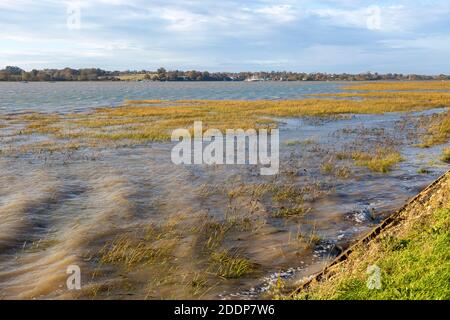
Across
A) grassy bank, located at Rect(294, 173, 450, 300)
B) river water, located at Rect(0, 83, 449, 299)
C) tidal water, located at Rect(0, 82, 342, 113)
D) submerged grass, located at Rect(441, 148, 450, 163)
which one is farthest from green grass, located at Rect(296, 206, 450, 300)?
tidal water, located at Rect(0, 82, 342, 113)

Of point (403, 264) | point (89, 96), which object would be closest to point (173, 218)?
point (403, 264)

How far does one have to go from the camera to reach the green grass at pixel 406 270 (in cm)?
702

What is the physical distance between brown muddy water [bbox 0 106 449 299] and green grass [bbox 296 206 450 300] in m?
1.98

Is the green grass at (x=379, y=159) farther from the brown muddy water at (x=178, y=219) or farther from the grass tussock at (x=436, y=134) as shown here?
the grass tussock at (x=436, y=134)

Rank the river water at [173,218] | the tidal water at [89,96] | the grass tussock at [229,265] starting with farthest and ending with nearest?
the tidal water at [89,96] < the grass tussock at [229,265] < the river water at [173,218]

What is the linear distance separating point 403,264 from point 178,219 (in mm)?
8177

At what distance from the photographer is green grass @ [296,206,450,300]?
7.02 m

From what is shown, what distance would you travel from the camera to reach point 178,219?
48.4 ft

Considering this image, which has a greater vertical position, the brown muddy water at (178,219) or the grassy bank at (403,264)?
the grassy bank at (403,264)


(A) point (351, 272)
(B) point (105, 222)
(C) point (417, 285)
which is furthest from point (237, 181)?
(C) point (417, 285)

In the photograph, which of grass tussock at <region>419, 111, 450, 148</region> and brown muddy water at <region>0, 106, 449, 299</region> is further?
grass tussock at <region>419, 111, 450, 148</region>

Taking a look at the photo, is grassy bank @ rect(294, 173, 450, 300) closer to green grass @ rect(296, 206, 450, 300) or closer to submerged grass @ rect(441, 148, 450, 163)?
green grass @ rect(296, 206, 450, 300)

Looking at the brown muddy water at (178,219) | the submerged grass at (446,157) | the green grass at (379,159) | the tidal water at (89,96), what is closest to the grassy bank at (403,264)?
the brown muddy water at (178,219)

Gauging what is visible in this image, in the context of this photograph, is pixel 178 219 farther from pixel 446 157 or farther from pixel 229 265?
pixel 446 157
